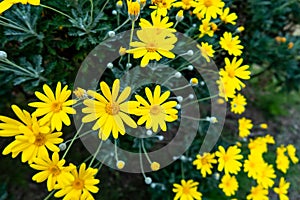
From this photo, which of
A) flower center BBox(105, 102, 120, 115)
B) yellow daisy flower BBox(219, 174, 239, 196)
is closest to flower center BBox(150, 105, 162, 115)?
flower center BBox(105, 102, 120, 115)

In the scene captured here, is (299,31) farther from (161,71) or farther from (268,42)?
(161,71)

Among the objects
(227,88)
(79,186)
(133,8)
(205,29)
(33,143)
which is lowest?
(79,186)

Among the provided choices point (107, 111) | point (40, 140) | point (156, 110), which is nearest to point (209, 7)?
point (156, 110)

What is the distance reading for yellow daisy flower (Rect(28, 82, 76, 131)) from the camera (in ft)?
3.46

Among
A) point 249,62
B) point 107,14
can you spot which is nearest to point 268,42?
point 249,62

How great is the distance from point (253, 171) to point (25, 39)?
4.30ft

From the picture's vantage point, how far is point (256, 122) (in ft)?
9.11

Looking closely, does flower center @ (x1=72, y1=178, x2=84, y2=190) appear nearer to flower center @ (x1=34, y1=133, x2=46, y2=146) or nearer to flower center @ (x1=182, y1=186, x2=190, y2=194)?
flower center @ (x1=34, y1=133, x2=46, y2=146)

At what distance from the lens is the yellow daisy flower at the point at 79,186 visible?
3.68ft

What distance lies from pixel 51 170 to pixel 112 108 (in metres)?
0.29

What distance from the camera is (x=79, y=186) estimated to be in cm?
116

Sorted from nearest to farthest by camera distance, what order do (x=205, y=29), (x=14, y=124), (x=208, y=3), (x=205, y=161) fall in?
(x=14, y=124) < (x=208, y=3) < (x=205, y=29) < (x=205, y=161)

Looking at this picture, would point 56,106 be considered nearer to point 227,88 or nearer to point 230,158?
point 227,88

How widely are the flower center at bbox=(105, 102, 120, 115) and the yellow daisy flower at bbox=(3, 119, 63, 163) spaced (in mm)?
174
